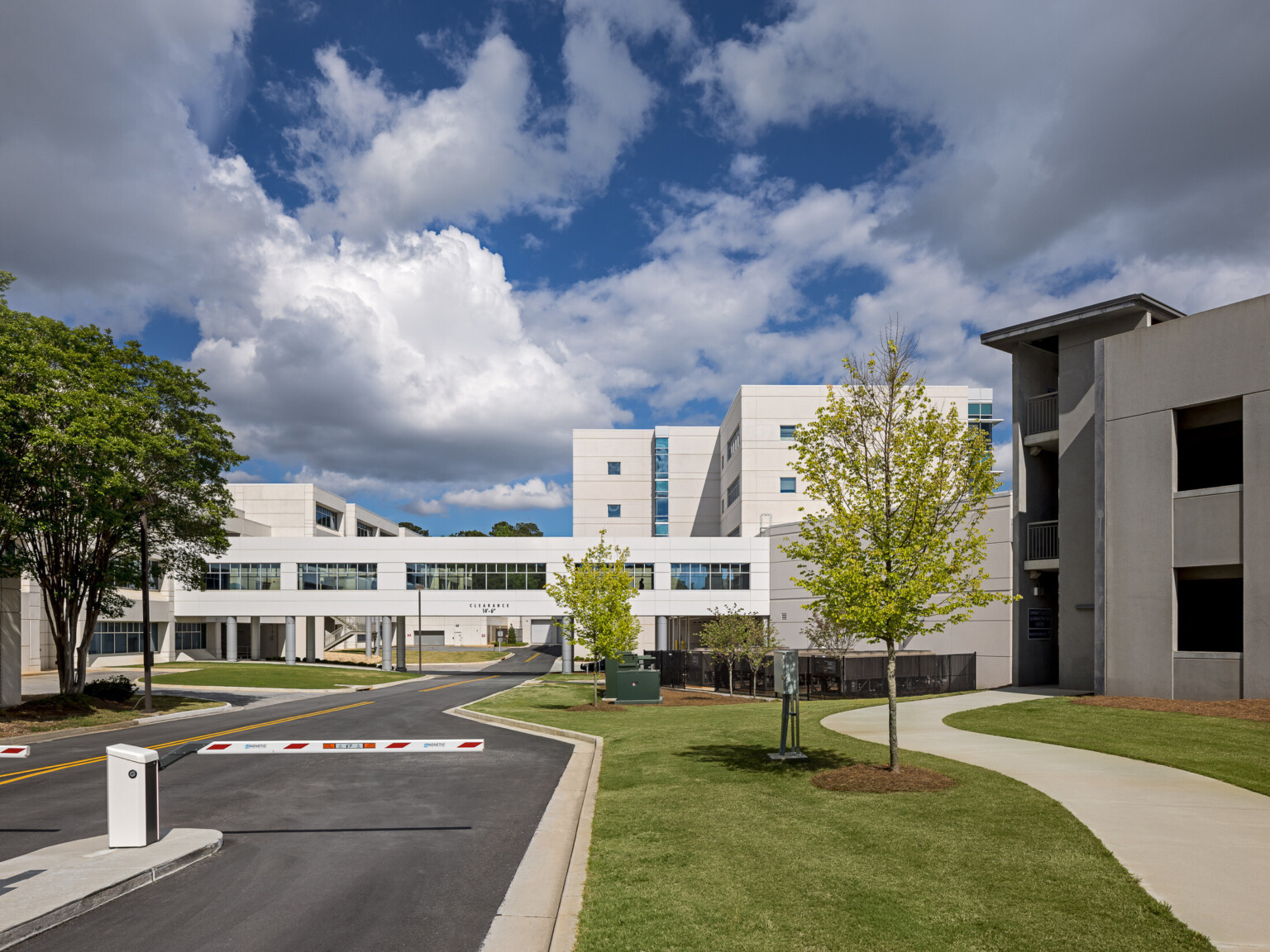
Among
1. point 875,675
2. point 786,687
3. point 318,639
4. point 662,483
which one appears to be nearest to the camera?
point 786,687

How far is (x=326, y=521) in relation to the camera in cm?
9638

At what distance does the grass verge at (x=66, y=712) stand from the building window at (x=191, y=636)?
152ft

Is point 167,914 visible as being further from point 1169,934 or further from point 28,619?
point 28,619

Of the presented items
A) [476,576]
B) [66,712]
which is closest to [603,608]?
[66,712]

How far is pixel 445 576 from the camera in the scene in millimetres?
Result: 68500

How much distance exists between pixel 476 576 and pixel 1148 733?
56.4 metres

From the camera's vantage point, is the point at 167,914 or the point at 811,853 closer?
the point at 167,914

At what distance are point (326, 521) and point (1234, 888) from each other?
9725 cm

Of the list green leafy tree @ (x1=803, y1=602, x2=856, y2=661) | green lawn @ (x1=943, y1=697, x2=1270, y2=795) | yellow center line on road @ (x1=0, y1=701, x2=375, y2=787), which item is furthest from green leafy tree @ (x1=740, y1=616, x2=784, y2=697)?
yellow center line on road @ (x1=0, y1=701, x2=375, y2=787)

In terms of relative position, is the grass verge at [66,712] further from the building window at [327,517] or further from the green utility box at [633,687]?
the building window at [327,517]

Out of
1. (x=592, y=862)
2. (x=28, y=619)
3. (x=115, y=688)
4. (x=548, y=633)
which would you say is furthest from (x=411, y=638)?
(x=592, y=862)

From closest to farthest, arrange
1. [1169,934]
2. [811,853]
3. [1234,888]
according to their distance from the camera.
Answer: [1169,934]
[1234,888]
[811,853]

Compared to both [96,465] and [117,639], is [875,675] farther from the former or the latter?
[117,639]

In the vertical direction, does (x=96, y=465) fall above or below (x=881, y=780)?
above
